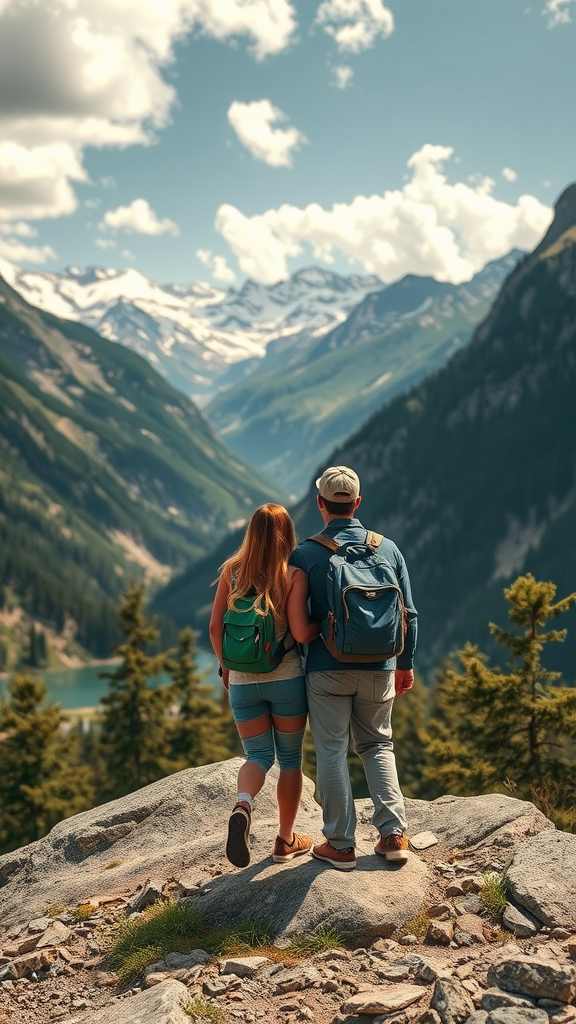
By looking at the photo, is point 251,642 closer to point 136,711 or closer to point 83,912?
point 83,912

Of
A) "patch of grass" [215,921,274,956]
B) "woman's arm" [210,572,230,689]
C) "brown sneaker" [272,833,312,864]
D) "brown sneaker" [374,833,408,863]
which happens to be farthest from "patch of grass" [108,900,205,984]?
"woman's arm" [210,572,230,689]

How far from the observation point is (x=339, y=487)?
1027 cm

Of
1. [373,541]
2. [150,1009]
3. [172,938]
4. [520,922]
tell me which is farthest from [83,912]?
[373,541]

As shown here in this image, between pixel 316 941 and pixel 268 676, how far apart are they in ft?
9.80

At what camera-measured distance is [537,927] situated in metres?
9.05

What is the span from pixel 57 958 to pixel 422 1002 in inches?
186

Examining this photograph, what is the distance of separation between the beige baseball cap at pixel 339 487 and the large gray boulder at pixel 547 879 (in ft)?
15.9

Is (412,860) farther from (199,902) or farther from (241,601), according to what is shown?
(241,601)

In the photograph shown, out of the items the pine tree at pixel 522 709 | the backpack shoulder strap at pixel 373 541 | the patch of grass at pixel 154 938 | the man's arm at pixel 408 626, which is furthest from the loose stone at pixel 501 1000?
the pine tree at pixel 522 709

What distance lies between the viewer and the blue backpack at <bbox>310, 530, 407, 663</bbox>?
959cm

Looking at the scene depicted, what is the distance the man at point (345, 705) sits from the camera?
10.1 meters

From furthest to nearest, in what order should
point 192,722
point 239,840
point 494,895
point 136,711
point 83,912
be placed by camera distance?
point 192,722 → point 136,711 → point 83,912 → point 239,840 → point 494,895

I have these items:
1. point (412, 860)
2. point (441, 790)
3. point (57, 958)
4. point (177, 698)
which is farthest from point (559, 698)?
point (441, 790)

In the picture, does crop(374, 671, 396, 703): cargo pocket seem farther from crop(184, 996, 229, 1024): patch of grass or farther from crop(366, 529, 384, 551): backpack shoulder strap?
crop(184, 996, 229, 1024): patch of grass
